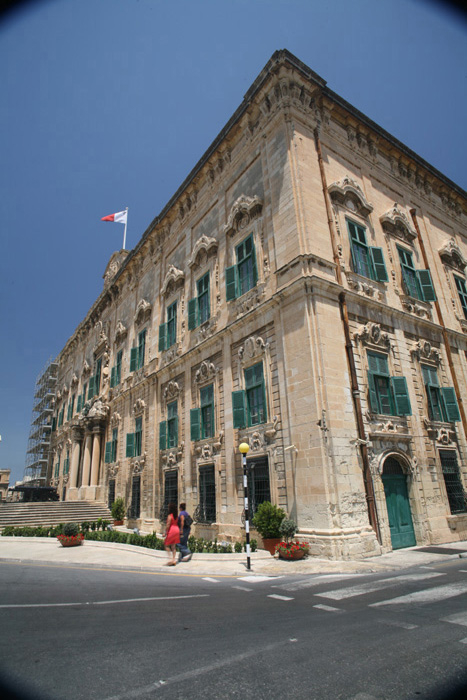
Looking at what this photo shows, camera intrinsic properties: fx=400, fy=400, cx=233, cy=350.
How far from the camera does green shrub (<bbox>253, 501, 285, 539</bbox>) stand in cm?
1195

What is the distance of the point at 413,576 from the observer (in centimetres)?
856

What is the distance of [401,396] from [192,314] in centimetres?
1036

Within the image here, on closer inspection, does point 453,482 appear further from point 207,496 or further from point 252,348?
point 207,496

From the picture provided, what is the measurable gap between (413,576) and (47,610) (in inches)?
283

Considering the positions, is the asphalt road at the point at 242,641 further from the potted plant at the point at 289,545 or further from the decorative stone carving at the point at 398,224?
the decorative stone carving at the point at 398,224

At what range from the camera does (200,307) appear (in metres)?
19.9

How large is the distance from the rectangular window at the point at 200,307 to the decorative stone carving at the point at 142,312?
660cm

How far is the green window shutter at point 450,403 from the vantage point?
642 inches

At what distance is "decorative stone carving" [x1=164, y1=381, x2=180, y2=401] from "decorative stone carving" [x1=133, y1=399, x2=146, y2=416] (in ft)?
9.62

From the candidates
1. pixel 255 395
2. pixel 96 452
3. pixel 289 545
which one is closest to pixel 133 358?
pixel 96 452

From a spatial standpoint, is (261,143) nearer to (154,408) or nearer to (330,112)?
(330,112)

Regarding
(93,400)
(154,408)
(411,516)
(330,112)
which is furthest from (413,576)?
(93,400)

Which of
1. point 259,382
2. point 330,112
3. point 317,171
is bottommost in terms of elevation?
point 259,382

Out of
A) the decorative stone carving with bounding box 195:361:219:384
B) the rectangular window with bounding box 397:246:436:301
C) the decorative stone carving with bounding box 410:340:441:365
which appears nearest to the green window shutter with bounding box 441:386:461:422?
the decorative stone carving with bounding box 410:340:441:365
